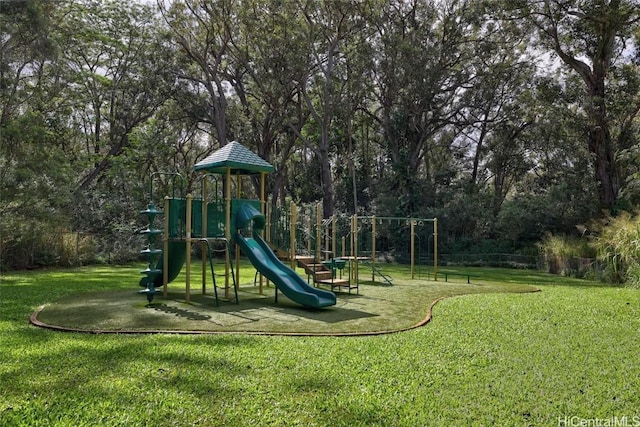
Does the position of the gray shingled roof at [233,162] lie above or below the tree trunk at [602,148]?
below

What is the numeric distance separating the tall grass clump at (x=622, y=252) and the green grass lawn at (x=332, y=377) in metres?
5.40

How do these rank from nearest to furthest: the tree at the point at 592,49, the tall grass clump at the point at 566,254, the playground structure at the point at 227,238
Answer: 1. the playground structure at the point at 227,238
2. the tall grass clump at the point at 566,254
3. the tree at the point at 592,49

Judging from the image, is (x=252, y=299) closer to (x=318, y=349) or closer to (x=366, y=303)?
(x=366, y=303)

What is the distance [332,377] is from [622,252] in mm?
11168

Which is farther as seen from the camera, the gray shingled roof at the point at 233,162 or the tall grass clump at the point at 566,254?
the tall grass clump at the point at 566,254

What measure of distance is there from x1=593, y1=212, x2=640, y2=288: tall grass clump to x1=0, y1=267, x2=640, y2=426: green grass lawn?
5.40 m

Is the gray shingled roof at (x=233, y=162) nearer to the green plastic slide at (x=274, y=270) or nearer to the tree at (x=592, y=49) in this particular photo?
the green plastic slide at (x=274, y=270)

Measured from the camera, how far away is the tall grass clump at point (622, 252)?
36.8ft

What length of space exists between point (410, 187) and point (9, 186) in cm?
1861

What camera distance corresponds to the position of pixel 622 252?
472 inches

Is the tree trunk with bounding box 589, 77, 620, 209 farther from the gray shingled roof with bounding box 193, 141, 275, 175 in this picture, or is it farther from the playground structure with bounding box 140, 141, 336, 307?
the playground structure with bounding box 140, 141, 336, 307

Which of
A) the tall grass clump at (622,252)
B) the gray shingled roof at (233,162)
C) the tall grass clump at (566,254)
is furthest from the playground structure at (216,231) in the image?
the tall grass clump at (566,254)

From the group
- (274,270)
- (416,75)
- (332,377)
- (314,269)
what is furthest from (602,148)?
(332,377)

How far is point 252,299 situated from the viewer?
950cm
